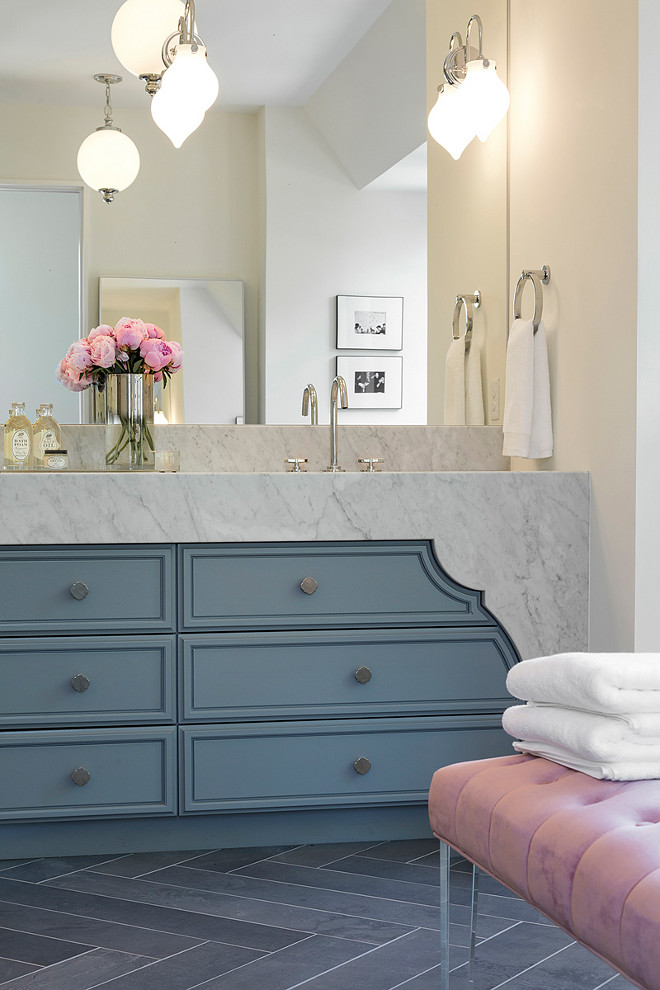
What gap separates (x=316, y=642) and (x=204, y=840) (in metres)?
0.50

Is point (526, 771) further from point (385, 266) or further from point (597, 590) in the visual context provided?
point (385, 266)

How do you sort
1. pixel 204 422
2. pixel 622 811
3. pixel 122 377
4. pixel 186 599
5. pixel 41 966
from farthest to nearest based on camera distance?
pixel 204 422 < pixel 122 377 < pixel 186 599 < pixel 41 966 < pixel 622 811

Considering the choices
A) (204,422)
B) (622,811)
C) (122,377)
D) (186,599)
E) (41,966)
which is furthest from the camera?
(204,422)

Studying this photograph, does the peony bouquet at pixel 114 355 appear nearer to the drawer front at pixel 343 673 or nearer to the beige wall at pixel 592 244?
the drawer front at pixel 343 673

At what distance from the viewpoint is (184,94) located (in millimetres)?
2510

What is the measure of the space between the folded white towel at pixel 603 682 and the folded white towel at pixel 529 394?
126cm

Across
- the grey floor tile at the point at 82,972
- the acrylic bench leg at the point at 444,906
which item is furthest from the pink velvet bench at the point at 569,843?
the grey floor tile at the point at 82,972

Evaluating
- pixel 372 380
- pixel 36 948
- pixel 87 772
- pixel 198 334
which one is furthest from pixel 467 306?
pixel 36 948

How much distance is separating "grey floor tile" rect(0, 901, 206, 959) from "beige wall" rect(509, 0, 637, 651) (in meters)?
1.07

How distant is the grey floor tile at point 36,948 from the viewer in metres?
1.67

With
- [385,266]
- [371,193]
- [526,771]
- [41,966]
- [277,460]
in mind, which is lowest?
[41,966]

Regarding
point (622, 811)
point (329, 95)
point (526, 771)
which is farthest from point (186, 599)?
point (329, 95)

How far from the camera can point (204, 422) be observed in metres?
2.64

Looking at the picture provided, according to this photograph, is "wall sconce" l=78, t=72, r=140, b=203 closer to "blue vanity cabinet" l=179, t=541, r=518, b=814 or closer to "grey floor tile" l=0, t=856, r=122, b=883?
"blue vanity cabinet" l=179, t=541, r=518, b=814
